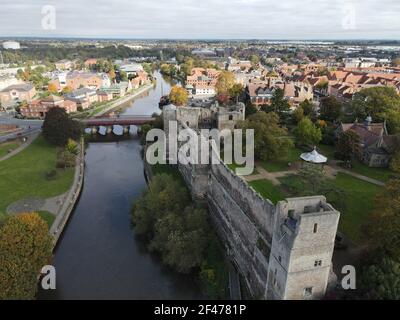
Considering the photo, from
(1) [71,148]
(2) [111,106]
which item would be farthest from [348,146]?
(2) [111,106]

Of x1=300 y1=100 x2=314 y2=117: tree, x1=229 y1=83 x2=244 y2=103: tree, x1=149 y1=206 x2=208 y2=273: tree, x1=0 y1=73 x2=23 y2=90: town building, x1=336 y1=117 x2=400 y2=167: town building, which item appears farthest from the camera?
x1=0 y1=73 x2=23 y2=90: town building

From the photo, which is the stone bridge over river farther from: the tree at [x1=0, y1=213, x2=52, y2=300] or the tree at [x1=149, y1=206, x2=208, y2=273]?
the tree at [x1=0, y1=213, x2=52, y2=300]

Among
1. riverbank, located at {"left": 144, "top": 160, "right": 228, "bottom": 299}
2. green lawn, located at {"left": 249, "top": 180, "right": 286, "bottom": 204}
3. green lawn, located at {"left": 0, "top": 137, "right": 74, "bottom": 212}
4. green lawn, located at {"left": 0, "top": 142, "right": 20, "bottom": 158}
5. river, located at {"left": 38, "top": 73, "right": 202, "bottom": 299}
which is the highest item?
green lawn, located at {"left": 249, "top": 180, "right": 286, "bottom": 204}

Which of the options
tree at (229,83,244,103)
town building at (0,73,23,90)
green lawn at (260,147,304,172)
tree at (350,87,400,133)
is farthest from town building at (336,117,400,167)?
town building at (0,73,23,90)

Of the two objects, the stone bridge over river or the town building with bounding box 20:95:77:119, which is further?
the town building with bounding box 20:95:77:119

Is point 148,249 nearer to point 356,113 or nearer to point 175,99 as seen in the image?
point 356,113

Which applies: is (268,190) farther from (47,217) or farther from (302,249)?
(47,217)
